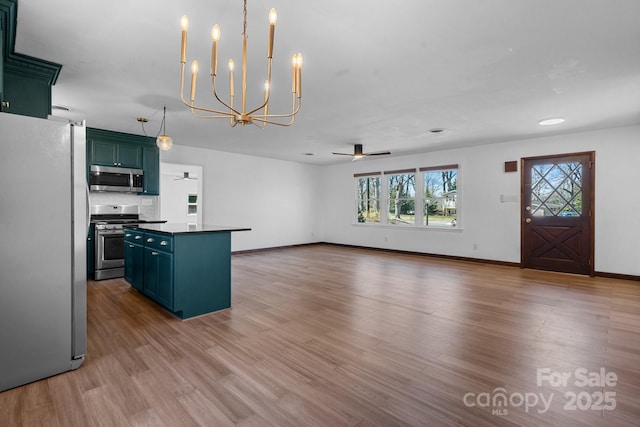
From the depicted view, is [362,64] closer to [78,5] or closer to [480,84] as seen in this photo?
[480,84]

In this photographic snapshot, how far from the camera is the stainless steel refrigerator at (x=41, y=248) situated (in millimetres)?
1922

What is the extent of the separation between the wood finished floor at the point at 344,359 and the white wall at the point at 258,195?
10.3 feet

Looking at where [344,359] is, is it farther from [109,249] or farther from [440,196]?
[440,196]

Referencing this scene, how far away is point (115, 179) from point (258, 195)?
10.6ft

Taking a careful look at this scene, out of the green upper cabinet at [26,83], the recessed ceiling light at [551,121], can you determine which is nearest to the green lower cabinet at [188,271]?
the green upper cabinet at [26,83]

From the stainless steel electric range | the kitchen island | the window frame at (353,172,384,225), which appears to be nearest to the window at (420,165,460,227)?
the window frame at (353,172,384,225)

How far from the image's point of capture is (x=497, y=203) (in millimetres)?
6195

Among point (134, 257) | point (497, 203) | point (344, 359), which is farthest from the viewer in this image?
point (497, 203)

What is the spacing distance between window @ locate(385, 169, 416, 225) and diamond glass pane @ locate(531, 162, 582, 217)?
2469mm

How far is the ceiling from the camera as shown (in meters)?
2.06

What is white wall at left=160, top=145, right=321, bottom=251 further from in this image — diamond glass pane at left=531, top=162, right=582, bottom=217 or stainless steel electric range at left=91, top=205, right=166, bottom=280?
diamond glass pane at left=531, top=162, right=582, bottom=217

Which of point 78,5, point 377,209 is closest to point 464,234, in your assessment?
point 377,209

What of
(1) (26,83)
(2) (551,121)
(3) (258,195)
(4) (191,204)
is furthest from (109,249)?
(2) (551,121)

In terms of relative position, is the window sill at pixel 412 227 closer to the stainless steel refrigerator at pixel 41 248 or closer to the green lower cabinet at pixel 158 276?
the green lower cabinet at pixel 158 276
